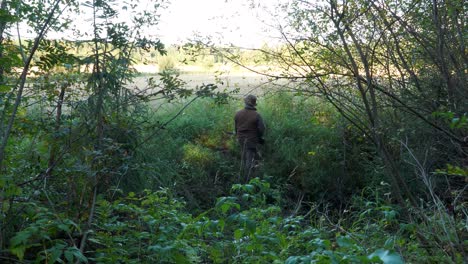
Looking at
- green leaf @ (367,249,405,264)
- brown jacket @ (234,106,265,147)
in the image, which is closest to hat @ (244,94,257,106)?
brown jacket @ (234,106,265,147)

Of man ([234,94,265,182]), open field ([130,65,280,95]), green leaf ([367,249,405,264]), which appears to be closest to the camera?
green leaf ([367,249,405,264])

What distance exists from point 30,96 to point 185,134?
1070 centimetres

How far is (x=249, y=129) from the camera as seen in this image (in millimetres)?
13914

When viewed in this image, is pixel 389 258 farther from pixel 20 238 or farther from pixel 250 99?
pixel 250 99

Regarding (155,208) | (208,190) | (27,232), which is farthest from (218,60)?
(27,232)

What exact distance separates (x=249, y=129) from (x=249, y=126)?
69 mm

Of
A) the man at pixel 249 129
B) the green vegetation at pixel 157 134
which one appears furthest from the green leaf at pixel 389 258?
the man at pixel 249 129

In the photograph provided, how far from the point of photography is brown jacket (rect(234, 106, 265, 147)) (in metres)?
13.8

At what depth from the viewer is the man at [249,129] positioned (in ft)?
45.1

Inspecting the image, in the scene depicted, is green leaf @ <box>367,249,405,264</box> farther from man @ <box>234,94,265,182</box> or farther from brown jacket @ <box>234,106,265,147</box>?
brown jacket @ <box>234,106,265,147</box>

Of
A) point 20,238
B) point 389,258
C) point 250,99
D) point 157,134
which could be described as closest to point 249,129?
point 250,99

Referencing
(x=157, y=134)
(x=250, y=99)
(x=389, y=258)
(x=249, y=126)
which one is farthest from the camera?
(x=249, y=126)

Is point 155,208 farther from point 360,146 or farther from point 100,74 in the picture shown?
point 360,146

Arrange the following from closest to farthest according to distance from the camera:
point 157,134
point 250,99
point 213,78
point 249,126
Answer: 1. point 157,134
2. point 213,78
3. point 250,99
4. point 249,126
